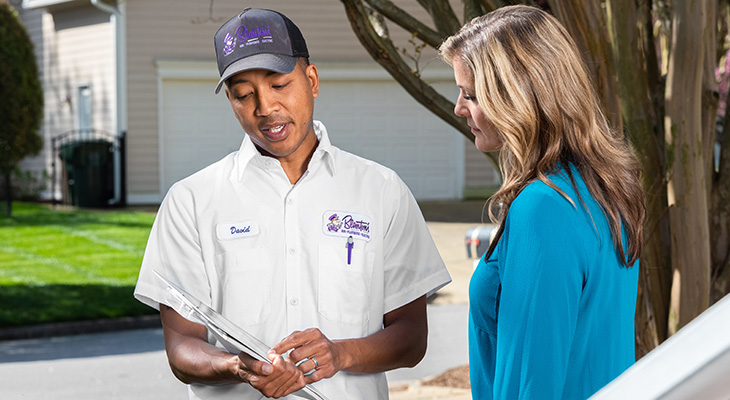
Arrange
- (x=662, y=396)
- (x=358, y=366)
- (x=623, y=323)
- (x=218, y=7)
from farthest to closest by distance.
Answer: (x=218, y=7) < (x=358, y=366) < (x=623, y=323) < (x=662, y=396)

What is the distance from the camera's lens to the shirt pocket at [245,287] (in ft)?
7.98

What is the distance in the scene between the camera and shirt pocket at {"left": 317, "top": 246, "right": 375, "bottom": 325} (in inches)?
97.3

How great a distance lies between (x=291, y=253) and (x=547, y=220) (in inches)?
33.0

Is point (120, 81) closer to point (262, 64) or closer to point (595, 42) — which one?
point (595, 42)

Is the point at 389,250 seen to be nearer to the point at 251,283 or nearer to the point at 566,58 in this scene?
the point at 251,283

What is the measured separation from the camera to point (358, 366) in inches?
95.1

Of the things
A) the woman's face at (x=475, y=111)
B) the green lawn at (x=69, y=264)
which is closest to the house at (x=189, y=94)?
the green lawn at (x=69, y=264)

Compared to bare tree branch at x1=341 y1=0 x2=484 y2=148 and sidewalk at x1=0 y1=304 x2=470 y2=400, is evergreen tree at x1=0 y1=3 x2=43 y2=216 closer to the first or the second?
sidewalk at x1=0 y1=304 x2=470 y2=400

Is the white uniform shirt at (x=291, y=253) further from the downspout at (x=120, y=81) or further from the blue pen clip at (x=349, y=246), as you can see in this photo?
the downspout at (x=120, y=81)

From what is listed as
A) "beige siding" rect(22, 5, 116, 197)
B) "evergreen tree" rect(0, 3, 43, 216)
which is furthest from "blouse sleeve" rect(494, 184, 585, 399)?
"beige siding" rect(22, 5, 116, 197)

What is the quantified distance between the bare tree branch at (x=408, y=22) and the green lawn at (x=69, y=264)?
6.27m

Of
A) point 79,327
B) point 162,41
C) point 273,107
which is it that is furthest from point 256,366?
point 162,41

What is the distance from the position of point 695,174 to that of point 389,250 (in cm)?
238

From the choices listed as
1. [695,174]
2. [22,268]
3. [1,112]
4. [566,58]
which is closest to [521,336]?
[566,58]
